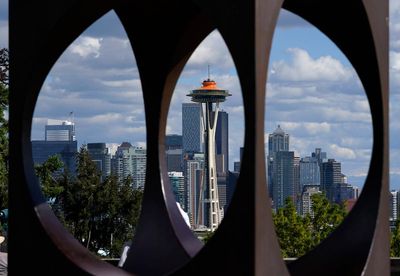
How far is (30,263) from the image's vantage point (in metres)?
17.3

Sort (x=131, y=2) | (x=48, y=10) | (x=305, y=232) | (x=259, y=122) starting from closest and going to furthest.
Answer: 1. (x=259, y=122)
2. (x=48, y=10)
3. (x=131, y=2)
4. (x=305, y=232)

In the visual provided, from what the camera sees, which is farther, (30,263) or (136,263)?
(136,263)

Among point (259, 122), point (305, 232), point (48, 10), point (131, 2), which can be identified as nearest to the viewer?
point (259, 122)

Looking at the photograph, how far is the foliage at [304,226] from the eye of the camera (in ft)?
164

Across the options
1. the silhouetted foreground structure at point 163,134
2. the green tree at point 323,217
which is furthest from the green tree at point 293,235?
the silhouetted foreground structure at point 163,134

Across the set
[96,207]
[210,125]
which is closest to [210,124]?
[210,125]

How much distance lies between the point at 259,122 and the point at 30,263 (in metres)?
4.12

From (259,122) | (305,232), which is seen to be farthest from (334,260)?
(305,232)

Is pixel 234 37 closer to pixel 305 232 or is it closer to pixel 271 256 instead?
pixel 271 256

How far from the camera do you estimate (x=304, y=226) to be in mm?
51094

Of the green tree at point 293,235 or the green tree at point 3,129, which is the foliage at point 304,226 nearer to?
the green tree at point 293,235

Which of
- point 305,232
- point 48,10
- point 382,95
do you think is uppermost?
point 48,10

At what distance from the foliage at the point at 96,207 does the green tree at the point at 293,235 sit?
320 inches

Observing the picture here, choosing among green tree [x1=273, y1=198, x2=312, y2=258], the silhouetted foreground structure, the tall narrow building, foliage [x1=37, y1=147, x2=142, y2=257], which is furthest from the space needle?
the silhouetted foreground structure
